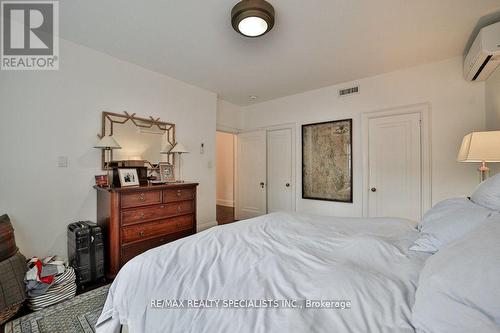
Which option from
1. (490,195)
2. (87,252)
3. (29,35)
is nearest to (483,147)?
(490,195)

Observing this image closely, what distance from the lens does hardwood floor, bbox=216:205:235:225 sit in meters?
4.97

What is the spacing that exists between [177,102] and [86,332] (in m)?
3.07

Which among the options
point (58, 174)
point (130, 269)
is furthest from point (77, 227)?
point (130, 269)

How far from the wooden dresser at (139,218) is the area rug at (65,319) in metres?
0.42

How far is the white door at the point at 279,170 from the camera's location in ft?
14.6

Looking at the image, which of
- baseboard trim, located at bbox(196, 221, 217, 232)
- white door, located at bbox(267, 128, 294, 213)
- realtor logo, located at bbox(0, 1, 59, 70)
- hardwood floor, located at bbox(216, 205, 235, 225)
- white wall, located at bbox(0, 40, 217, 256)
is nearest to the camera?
realtor logo, located at bbox(0, 1, 59, 70)

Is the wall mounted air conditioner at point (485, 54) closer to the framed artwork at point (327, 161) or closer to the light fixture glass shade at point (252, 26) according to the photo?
the framed artwork at point (327, 161)

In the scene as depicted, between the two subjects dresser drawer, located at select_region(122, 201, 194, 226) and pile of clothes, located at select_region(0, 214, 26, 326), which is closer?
pile of clothes, located at select_region(0, 214, 26, 326)

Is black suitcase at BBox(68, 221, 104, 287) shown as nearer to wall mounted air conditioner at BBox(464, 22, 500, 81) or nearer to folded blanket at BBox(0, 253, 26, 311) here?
folded blanket at BBox(0, 253, 26, 311)

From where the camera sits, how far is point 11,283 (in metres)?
1.73

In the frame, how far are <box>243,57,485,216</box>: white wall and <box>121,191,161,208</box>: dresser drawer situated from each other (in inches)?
110

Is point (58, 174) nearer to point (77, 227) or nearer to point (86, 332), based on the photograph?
point (77, 227)

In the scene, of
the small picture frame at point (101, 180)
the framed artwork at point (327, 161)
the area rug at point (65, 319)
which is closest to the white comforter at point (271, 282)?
the area rug at point (65, 319)

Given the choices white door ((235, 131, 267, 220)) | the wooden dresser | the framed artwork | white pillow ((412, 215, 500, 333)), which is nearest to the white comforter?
white pillow ((412, 215, 500, 333))
